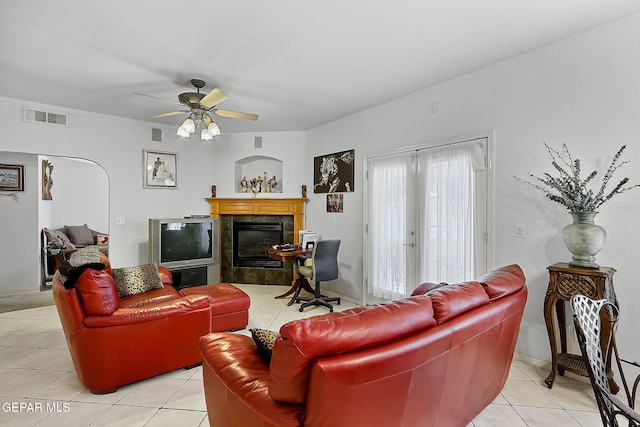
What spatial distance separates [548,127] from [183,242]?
477cm

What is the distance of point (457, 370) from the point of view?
5.15 ft

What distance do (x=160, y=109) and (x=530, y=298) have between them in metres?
4.94

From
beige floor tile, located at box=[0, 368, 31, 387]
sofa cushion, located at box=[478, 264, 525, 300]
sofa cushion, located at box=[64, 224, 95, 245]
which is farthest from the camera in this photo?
sofa cushion, located at box=[64, 224, 95, 245]

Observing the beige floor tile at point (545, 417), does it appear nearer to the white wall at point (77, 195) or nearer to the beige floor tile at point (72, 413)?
the beige floor tile at point (72, 413)

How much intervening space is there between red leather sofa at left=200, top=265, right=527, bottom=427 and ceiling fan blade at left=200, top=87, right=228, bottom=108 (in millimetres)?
2208

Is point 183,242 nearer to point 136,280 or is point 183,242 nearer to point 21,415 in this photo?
point 136,280

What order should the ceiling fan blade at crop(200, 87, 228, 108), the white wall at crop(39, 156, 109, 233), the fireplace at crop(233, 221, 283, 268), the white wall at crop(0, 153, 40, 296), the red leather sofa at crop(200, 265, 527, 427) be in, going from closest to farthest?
the red leather sofa at crop(200, 265, 527, 427), the ceiling fan blade at crop(200, 87, 228, 108), the white wall at crop(0, 153, 40, 296), the fireplace at crop(233, 221, 283, 268), the white wall at crop(39, 156, 109, 233)

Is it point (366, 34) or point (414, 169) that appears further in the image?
point (414, 169)

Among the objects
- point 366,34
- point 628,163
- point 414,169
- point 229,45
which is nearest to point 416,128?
point 414,169

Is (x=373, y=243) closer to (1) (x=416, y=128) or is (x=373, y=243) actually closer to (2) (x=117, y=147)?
(1) (x=416, y=128)

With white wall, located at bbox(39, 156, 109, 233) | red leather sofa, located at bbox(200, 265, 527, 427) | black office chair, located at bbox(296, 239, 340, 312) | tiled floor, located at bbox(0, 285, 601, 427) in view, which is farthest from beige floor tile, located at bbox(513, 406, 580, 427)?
white wall, located at bbox(39, 156, 109, 233)

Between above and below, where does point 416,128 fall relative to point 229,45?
below

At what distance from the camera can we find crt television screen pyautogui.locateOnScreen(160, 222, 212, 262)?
15.6 feet

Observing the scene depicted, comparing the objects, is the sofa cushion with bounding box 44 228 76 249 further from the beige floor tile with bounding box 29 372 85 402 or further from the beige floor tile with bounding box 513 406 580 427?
the beige floor tile with bounding box 513 406 580 427
